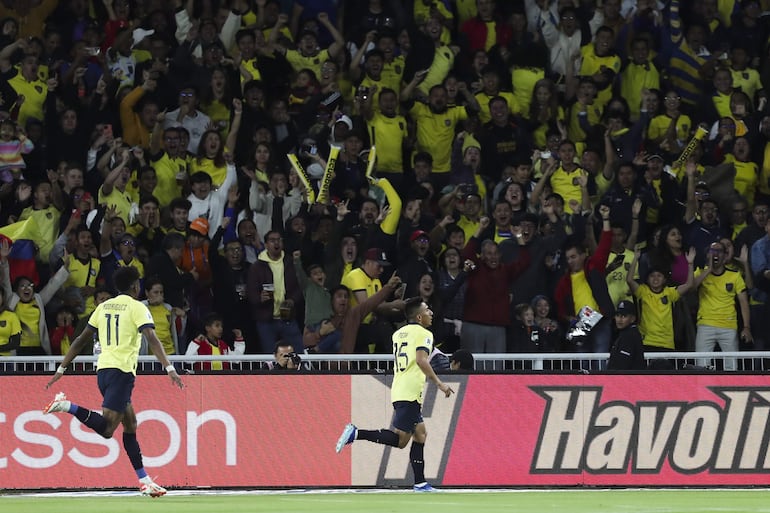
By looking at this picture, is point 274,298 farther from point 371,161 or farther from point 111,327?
point 111,327

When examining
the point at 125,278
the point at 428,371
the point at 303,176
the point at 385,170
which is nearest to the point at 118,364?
the point at 125,278

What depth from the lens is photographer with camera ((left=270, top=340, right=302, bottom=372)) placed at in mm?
18516

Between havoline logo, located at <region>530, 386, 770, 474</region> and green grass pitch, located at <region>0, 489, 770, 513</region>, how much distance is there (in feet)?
1.74

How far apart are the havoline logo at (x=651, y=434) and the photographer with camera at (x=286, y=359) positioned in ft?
8.83

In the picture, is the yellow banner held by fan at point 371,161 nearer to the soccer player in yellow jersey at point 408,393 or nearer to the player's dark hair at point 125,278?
the soccer player in yellow jersey at point 408,393

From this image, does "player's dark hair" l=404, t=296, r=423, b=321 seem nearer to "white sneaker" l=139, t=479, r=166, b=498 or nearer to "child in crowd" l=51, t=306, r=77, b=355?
"white sneaker" l=139, t=479, r=166, b=498

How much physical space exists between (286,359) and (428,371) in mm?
2131

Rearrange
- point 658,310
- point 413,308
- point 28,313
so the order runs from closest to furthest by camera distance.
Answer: point 413,308 → point 28,313 → point 658,310

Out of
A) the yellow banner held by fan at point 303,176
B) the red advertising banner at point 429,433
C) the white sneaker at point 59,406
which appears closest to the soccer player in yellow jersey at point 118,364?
the white sneaker at point 59,406

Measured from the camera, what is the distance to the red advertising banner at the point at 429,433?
59.9 feet

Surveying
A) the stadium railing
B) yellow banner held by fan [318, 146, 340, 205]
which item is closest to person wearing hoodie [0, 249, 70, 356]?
the stadium railing

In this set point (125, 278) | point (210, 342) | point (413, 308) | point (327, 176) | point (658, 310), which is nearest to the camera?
point (125, 278)

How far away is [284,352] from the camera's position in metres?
18.6

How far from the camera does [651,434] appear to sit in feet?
60.6
